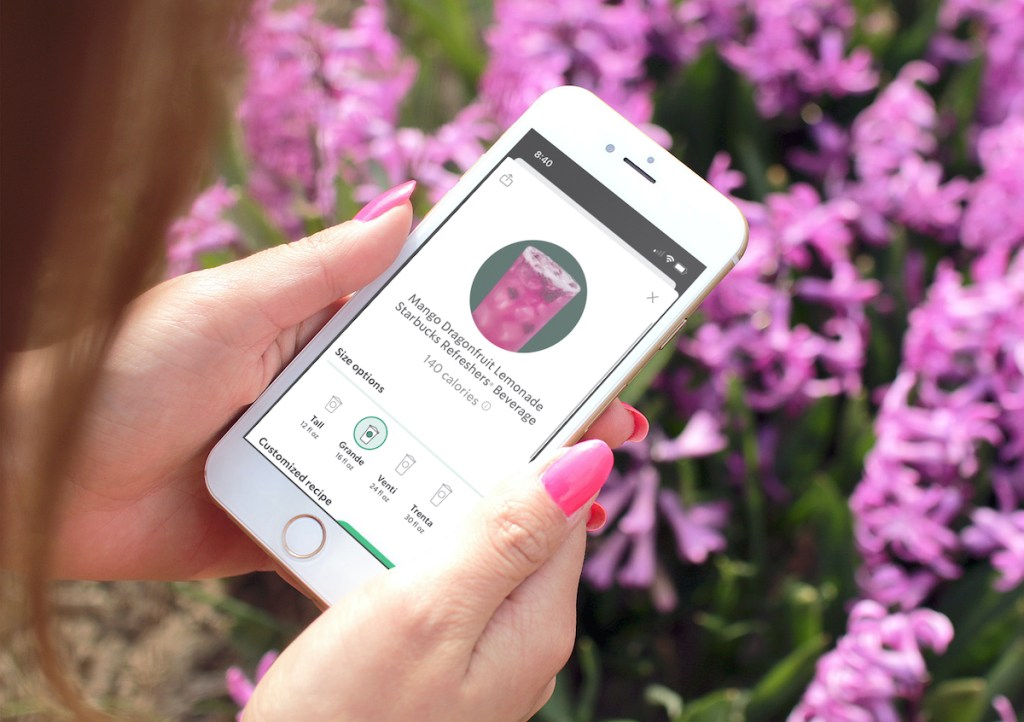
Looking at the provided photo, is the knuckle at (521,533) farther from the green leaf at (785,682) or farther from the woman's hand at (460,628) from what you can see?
the green leaf at (785,682)

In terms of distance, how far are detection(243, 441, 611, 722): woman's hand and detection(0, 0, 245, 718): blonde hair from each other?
23 cm

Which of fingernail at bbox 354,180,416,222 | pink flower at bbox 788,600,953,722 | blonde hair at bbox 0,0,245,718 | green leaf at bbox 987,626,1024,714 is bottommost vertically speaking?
pink flower at bbox 788,600,953,722

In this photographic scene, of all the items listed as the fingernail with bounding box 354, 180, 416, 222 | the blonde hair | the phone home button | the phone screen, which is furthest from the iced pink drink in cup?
the blonde hair

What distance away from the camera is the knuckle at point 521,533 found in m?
0.65

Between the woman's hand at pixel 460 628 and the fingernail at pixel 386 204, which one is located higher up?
the fingernail at pixel 386 204

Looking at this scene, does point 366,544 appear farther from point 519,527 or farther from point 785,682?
point 785,682

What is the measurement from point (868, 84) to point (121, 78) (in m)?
1.00

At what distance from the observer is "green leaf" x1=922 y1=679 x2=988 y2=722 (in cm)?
84

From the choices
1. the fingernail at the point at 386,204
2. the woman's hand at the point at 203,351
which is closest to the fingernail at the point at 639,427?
the woman's hand at the point at 203,351

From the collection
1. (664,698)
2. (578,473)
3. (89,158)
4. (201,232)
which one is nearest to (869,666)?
(664,698)

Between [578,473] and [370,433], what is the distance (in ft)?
0.64

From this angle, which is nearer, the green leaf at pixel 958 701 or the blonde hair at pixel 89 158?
the blonde hair at pixel 89 158

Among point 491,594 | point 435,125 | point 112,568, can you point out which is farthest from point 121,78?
point 435,125

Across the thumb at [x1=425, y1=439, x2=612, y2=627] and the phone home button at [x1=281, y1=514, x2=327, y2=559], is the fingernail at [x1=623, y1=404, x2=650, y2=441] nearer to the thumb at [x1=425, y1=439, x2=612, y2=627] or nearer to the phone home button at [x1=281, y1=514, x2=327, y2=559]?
the thumb at [x1=425, y1=439, x2=612, y2=627]
